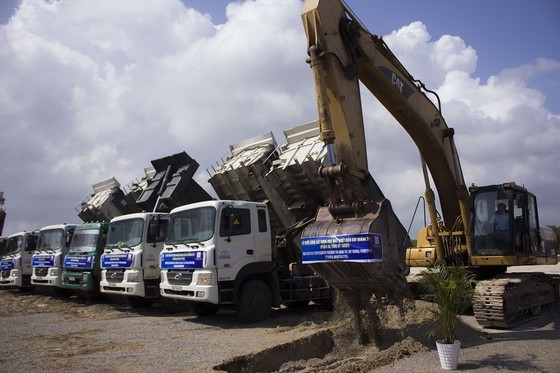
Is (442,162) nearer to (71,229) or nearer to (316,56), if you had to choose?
(316,56)

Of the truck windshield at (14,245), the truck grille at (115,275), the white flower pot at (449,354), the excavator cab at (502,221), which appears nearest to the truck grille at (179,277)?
the truck grille at (115,275)

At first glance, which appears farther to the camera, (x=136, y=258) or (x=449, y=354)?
(x=136, y=258)

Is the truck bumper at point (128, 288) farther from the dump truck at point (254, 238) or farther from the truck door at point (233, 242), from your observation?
the truck door at point (233, 242)

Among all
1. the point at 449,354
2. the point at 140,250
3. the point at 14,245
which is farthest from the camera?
the point at 14,245

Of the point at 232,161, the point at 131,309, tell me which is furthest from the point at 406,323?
the point at 131,309

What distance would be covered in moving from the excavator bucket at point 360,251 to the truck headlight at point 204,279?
3.36 m

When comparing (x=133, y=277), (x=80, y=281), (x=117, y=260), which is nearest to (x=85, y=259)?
(x=80, y=281)

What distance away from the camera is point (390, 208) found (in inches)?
275

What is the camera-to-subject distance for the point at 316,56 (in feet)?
24.4

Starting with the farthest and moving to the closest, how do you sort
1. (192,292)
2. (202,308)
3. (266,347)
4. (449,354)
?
(202,308)
(192,292)
(266,347)
(449,354)

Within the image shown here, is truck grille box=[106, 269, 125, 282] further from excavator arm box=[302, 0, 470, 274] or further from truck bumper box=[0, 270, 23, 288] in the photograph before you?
excavator arm box=[302, 0, 470, 274]

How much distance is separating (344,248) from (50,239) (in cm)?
1276

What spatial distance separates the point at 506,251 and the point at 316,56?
5.86m

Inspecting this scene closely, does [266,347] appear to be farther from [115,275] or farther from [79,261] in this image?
[79,261]
